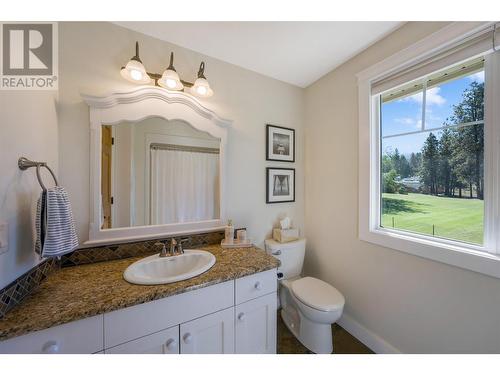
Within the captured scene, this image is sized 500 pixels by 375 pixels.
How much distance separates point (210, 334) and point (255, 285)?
0.33m

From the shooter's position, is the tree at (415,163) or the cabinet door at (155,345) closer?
the cabinet door at (155,345)

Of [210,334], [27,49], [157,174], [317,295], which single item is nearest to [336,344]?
[317,295]

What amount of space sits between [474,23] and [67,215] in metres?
2.19

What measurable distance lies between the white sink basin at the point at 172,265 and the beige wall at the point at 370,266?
1.17 metres

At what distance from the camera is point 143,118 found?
1.23 metres

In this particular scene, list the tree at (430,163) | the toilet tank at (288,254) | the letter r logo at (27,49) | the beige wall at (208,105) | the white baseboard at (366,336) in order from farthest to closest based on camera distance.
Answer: the toilet tank at (288,254), the white baseboard at (366,336), the tree at (430,163), the beige wall at (208,105), the letter r logo at (27,49)

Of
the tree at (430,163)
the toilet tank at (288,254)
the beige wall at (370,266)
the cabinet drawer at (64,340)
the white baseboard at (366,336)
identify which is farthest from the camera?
the toilet tank at (288,254)

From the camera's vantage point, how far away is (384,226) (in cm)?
142

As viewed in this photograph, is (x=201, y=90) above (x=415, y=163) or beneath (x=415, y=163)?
above

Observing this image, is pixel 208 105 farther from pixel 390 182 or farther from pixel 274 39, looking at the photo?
pixel 390 182

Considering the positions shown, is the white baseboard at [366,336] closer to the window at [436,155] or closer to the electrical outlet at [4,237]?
the window at [436,155]

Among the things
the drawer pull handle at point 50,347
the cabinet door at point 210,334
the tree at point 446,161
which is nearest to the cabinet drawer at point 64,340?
the drawer pull handle at point 50,347

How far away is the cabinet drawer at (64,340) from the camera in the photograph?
25.1 inches
